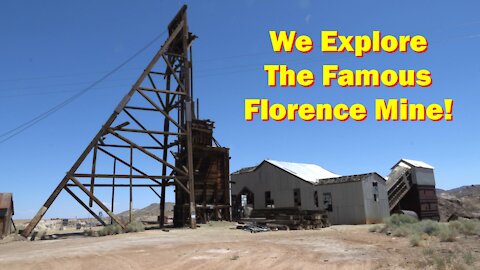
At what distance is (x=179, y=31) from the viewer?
2808cm

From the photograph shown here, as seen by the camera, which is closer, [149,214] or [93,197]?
[93,197]

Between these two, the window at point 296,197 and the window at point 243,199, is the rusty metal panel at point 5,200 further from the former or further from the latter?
the window at point 296,197

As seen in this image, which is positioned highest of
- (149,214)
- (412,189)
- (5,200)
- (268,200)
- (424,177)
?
(424,177)

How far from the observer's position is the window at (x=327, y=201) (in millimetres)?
32094

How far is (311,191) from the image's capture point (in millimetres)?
33250

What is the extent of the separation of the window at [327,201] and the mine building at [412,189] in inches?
243

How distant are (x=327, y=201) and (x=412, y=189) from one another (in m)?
10.1

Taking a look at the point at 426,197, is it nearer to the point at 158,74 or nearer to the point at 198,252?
the point at 158,74

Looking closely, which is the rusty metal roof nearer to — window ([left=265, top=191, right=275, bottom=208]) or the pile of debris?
the pile of debris

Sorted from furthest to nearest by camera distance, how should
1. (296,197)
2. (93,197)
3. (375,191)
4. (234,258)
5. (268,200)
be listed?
(268,200) → (296,197) → (375,191) → (93,197) → (234,258)

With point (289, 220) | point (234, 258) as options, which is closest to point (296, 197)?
point (289, 220)

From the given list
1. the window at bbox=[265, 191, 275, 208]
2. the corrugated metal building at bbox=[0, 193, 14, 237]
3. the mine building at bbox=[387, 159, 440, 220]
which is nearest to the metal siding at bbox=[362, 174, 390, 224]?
the mine building at bbox=[387, 159, 440, 220]

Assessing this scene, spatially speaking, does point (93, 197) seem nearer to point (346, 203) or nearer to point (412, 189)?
point (346, 203)

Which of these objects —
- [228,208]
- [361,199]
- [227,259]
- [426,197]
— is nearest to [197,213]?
[228,208]
